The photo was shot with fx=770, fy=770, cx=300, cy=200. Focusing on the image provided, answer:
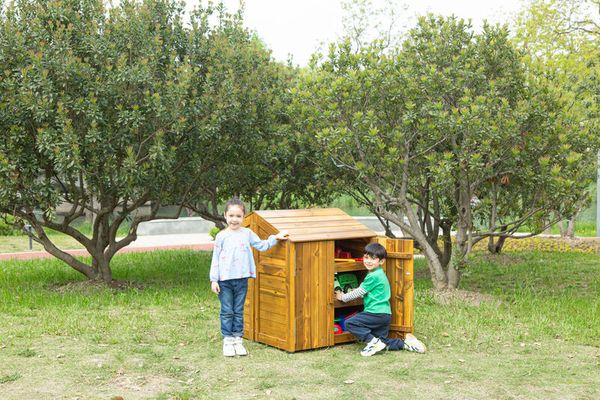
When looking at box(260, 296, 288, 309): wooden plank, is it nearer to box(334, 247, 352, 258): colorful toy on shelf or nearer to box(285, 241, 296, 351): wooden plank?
box(285, 241, 296, 351): wooden plank

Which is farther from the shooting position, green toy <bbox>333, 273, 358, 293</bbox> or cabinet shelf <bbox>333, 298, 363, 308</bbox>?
green toy <bbox>333, 273, 358, 293</bbox>

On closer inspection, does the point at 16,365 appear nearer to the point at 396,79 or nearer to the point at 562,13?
the point at 396,79

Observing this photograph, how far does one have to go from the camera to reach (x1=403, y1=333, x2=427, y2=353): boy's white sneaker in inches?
279

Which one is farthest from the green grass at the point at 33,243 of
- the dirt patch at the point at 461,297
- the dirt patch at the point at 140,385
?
the dirt patch at the point at 140,385

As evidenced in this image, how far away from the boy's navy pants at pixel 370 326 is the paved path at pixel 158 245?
1054 cm

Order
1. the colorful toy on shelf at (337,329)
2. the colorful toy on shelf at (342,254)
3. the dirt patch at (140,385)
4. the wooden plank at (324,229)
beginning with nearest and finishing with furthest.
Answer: the dirt patch at (140,385) < the wooden plank at (324,229) < the colorful toy on shelf at (337,329) < the colorful toy on shelf at (342,254)

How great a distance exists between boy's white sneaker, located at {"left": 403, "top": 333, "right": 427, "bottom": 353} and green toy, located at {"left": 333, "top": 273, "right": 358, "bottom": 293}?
2.53ft

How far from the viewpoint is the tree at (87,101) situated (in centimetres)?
952

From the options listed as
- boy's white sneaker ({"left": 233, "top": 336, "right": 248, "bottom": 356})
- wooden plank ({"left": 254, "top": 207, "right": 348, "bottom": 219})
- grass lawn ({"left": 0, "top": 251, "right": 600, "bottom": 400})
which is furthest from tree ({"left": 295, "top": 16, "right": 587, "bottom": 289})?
boy's white sneaker ({"left": 233, "top": 336, "right": 248, "bottom": 356})

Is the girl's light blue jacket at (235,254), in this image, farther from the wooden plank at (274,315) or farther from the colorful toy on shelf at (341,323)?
the colorful toy on shelf at (341,323)

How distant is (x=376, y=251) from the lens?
23.3 feet

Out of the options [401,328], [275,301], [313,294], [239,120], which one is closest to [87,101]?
[239,120]

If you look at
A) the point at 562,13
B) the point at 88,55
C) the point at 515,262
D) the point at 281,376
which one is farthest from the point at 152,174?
the point at 562,13

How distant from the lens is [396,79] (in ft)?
32.1
